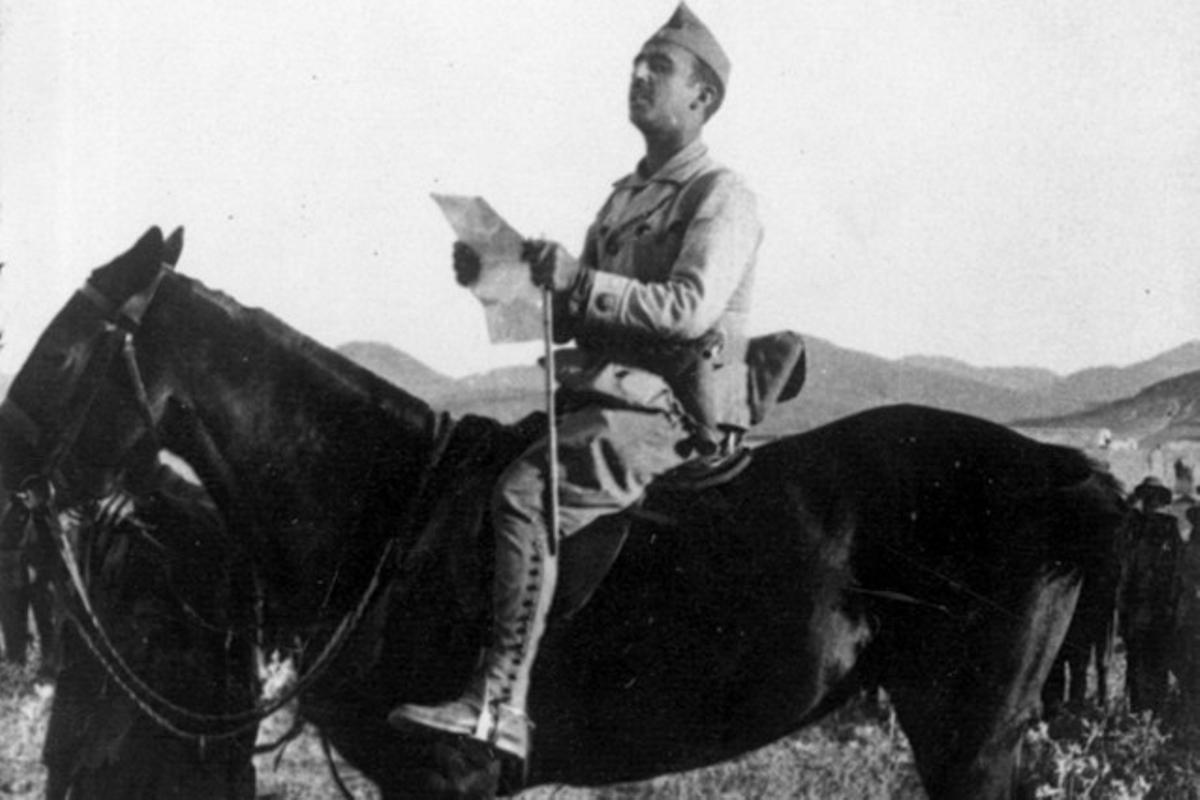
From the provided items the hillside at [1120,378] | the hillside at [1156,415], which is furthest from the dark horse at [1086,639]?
the hillside at [1120,378]

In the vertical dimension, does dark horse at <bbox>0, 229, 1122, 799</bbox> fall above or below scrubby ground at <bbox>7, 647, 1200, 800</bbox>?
above

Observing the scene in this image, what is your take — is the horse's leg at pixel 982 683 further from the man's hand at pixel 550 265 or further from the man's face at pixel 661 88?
the man's face at pixel 661 88

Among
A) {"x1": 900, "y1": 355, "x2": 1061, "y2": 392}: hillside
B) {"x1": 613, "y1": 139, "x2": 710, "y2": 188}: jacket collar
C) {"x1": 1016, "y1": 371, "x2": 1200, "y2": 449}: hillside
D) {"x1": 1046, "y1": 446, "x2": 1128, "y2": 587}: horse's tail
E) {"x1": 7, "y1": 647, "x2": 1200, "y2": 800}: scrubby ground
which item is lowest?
{"x1": 7, "y1": 647, "x2": 1200, "y2": 800}: scrubby ground

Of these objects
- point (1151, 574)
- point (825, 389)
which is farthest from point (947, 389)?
point (1151, 574)

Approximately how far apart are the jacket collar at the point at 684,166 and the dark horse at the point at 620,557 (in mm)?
987

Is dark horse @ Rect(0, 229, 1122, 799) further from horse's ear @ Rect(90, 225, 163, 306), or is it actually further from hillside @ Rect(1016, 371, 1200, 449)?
hillside @ Rect(1016, 371, 1200, 449)

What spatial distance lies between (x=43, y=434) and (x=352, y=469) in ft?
3.04

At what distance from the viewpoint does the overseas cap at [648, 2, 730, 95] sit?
14.4ft

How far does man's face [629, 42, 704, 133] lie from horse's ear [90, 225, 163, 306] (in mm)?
1574

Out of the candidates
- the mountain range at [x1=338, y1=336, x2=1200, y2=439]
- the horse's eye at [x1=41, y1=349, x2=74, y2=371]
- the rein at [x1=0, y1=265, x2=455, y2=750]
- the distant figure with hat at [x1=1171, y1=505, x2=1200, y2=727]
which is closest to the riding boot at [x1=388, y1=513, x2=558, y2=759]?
the rein at [x1=0, y1=265, x2=455, y2=750]

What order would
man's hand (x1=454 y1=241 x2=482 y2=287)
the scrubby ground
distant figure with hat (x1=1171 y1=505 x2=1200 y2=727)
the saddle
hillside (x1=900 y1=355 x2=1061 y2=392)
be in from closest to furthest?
the saddle
man's hand (x1=454 y1=241 x2=482 y2=287)
the scrubby ground
distant figure with hat (x1=1171 y1=505 x2=1200 y2=727)
hillside (x1=900 y1=355 x2=1061 y2=392)

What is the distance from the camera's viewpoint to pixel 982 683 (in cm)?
400

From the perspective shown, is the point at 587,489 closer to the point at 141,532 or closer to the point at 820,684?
the point at 820,684

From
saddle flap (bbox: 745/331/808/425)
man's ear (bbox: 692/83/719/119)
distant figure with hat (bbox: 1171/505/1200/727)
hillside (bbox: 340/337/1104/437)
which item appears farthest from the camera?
hillside (bbox: 340/337/1104/437)
